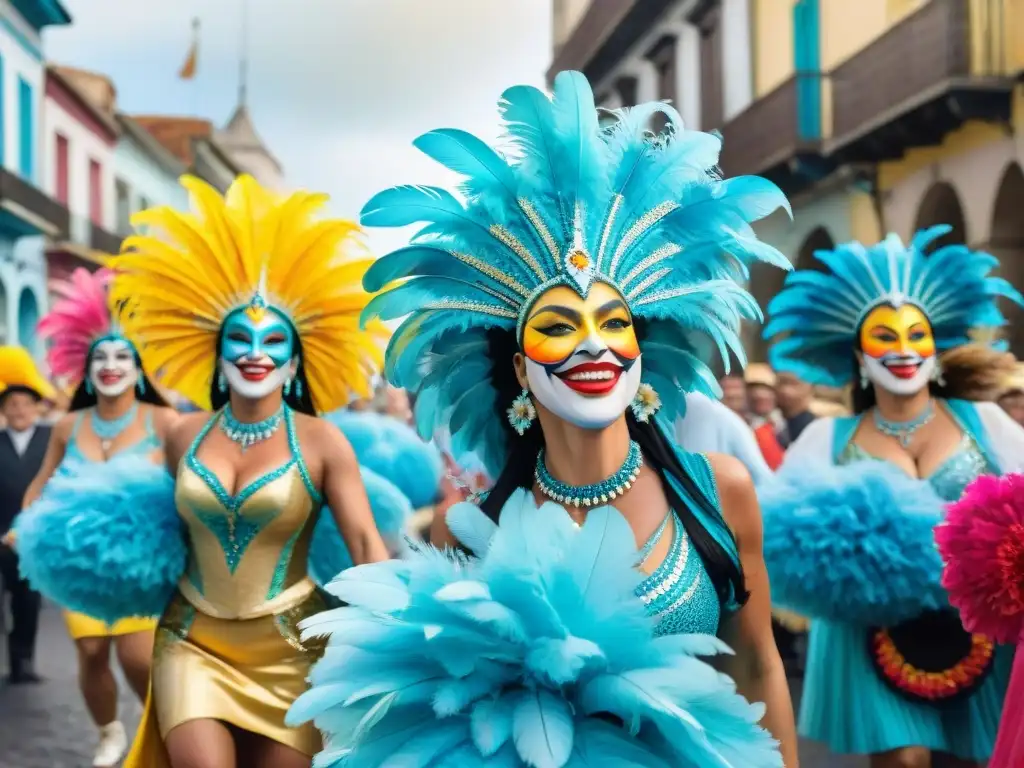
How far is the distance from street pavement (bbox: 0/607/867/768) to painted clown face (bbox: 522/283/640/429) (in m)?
3.67

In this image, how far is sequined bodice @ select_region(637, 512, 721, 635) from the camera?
8.48 feet

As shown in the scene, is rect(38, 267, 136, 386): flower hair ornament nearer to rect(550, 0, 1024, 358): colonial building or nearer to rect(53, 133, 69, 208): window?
rect(550, 0, 1024, 358): colonial building

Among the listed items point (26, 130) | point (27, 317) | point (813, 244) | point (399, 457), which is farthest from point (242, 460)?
point (27, 317)

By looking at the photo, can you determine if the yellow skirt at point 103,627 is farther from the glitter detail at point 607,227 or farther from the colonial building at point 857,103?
the colonial building at point 857,103

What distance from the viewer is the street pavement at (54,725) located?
6.16 metres

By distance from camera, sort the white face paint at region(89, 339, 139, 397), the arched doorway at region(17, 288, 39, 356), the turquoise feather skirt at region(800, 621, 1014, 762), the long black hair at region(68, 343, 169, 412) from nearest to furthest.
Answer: the turquoise feather skirt at region(800, 621, 1014, 762)
the white face paint at region(89, 339, 139, 397)
the long black hair at region(68, 343, 169, 412)
the arched doorway at region(17, 288, 39, 356)

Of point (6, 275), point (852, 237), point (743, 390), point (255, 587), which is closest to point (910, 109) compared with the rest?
point (852, 237)

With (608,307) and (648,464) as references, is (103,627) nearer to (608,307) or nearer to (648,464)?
(648,464)

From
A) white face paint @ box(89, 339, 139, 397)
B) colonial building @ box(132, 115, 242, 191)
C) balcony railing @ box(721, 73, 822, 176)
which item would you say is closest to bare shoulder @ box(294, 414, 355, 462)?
white face paint @ box(89, 339, 139, 397)

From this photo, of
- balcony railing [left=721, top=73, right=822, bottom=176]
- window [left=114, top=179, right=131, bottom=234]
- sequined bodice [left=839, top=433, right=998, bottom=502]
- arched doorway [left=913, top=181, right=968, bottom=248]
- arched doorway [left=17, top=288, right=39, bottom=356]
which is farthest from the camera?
window [left=114, top=179, right=131, bottom=234]

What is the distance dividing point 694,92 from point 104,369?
527 inches

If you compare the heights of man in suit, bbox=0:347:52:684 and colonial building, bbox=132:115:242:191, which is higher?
colonial building, bbox=132:115:242:191

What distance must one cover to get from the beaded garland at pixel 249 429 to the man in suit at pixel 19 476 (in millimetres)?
4245

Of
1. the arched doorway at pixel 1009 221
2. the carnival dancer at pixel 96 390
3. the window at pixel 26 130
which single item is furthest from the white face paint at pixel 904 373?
the window at pixel 26 130
